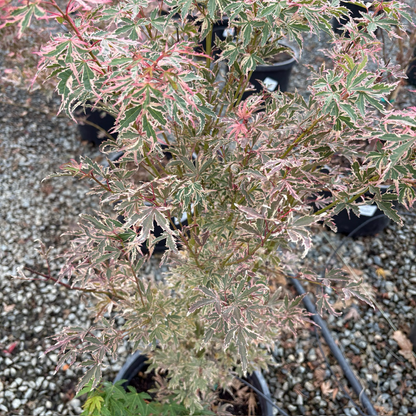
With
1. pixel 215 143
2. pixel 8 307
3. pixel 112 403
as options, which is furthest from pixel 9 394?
pixel 215 143

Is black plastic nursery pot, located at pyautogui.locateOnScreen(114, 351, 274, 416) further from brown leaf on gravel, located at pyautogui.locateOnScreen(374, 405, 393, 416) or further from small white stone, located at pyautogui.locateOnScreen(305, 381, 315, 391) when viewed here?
brown leaf on gravel, located at pyautogui.locateOnScreen(374, 405, 393, 416)

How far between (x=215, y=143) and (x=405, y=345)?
2136 millimetres

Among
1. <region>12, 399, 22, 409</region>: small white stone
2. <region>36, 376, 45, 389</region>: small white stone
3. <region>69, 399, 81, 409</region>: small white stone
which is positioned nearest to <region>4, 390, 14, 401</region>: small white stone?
<region>12, 399, 22, 409</region>: small white stone

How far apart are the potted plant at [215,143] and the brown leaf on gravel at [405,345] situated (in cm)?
131

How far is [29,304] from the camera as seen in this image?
2.51 metres

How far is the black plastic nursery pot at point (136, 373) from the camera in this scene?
1.87 m

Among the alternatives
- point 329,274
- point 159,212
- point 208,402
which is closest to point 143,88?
point 159,212

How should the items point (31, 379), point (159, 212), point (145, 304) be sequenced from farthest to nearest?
1. point (31, 379)
2. point (145, 304)
3. point (159, 212)

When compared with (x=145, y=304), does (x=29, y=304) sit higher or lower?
lower

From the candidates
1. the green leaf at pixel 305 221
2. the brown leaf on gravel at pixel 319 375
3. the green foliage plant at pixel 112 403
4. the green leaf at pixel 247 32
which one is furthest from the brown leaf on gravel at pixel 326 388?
the green leaf at pixel 247 32

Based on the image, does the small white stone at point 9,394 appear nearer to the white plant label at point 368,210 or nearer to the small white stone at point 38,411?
the small white stone at point 38,411

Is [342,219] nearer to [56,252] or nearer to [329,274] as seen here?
[329,274]

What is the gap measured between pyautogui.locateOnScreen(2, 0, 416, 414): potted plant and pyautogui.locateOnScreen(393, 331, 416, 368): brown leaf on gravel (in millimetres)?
1307

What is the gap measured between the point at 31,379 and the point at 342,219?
2450mm
